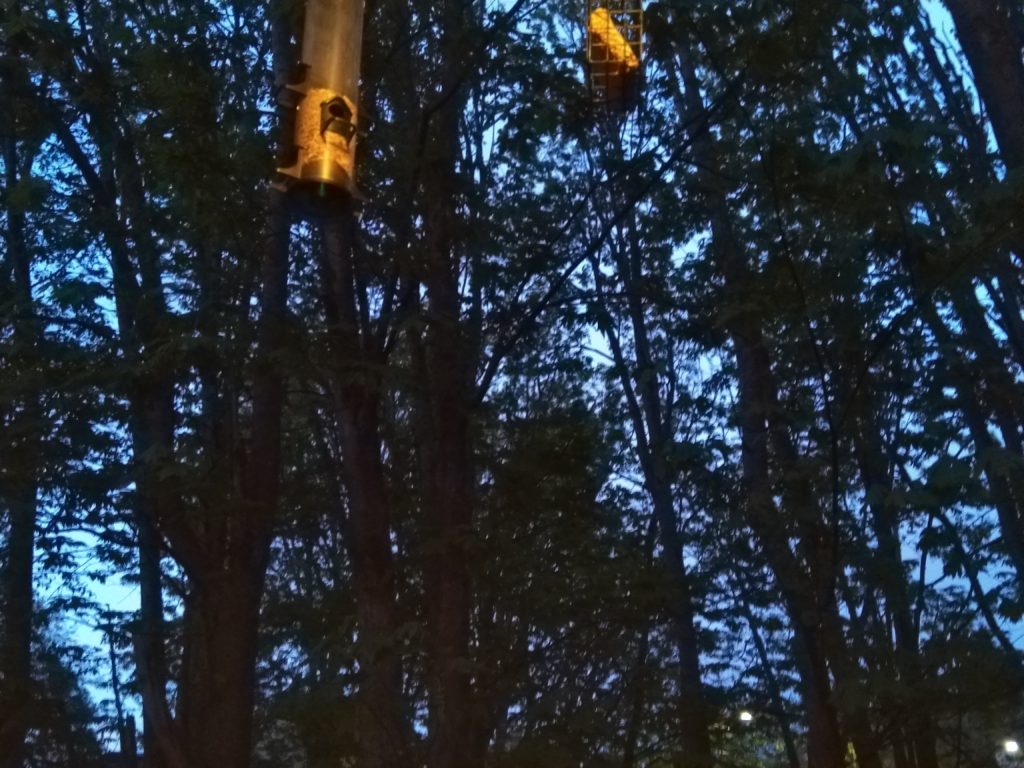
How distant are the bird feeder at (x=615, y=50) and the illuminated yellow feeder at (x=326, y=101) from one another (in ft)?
17.0

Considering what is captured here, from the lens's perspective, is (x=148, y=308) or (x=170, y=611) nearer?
(x=148, y=308)

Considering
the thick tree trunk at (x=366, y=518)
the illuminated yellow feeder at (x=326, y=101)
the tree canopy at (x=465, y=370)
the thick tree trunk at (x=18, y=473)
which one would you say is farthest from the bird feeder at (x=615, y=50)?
the illuminated yellow feeder at (x=326, y=101)

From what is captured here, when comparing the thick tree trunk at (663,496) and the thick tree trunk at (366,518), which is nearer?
the thick tree trunk at (366,518)

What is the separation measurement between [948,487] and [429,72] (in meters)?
5.01

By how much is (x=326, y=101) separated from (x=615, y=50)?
596 centimetres

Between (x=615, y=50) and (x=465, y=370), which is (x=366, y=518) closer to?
(x=465, y=370)

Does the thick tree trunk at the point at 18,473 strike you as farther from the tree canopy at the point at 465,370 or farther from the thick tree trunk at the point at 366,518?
the thick tree trunk at the point at 366,518

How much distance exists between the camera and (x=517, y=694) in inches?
365

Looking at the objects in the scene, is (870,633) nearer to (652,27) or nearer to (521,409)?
(521,409)

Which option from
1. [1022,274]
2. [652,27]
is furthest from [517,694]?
[1022,274]

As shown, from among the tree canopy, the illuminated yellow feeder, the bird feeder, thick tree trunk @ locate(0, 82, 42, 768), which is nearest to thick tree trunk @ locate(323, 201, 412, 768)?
the tree canopy

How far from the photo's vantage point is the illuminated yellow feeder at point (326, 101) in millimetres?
3016

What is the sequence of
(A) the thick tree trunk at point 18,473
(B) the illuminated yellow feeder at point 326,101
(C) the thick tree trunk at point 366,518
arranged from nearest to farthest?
(B) the illuminated yellow feeder at point 326,101 → (C) the thick tree trunk at point 366,518 → (A) the thick tree trunk at point 18,473

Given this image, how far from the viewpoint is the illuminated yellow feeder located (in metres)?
3.02
